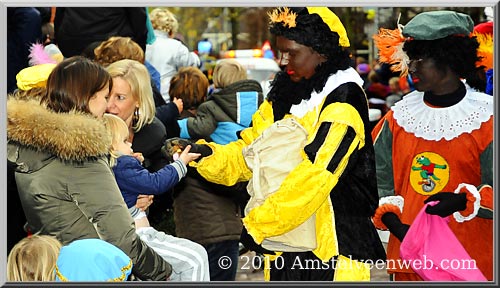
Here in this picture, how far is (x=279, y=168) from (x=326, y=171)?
0.24 meters

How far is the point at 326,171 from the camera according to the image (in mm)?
4012

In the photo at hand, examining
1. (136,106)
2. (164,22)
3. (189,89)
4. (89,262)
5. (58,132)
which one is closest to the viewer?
(89,262)

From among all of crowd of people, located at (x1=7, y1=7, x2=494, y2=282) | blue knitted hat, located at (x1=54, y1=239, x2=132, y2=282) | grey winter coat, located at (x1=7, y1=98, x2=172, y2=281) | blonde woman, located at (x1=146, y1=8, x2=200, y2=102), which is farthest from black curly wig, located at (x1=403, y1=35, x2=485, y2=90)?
blonde woman, located at (x1=146, y1=8, x2=200, y2=102)

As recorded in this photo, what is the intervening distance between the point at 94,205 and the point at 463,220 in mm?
1743

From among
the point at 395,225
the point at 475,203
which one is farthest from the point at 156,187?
the point at 475,203

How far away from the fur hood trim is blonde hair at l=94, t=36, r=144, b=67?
1.88 meters

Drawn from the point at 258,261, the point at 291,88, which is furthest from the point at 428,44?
the point at 258,261

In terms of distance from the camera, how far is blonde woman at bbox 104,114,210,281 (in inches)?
177

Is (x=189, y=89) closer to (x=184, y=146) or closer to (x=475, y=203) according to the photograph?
(x=184, y=146)

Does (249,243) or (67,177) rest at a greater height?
(67,177)

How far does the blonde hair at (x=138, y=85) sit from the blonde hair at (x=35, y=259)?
4.19ft

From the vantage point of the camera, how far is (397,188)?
15.3ft

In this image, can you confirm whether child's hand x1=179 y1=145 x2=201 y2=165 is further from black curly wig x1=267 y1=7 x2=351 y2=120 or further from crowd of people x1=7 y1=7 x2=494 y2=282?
black curly wig x1=267 y1=7 x2=351 y2=120

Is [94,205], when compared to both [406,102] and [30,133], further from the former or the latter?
[406,102]
